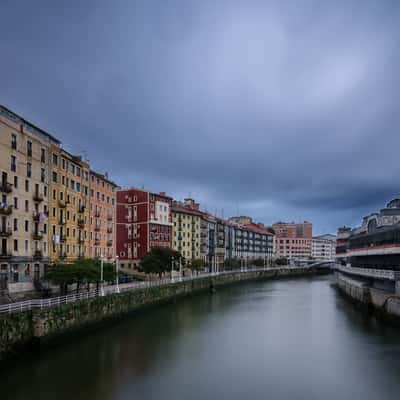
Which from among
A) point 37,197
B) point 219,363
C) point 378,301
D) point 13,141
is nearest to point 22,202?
point 37,197

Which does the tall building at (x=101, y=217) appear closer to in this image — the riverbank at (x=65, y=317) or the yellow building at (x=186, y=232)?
the riverbank at (x=65, y=317)

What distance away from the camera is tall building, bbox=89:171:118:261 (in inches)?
2566

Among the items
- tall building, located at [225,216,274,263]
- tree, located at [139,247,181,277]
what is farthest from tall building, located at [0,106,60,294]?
tall building, located at [225,216,274,263]

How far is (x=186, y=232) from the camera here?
113m

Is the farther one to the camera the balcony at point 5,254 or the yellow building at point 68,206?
the yellow building at point 68,206

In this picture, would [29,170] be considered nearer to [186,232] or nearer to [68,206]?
[68,206]

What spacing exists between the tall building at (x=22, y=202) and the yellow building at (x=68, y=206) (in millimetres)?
1620

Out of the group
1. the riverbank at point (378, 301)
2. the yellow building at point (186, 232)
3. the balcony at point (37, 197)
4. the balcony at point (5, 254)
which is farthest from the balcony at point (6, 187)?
the yellow building at point (186, 232)

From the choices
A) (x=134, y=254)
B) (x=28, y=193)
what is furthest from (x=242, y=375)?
(x=134, y=254)

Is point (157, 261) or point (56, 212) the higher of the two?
point (56, 212)

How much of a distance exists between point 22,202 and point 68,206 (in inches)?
457

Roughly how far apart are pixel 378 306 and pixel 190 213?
233 ft

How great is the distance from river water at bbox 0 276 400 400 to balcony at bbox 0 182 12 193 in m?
17.0

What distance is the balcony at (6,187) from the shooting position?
41.1 meters
